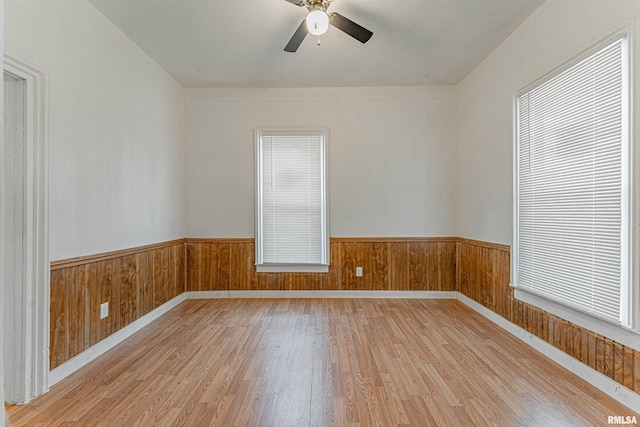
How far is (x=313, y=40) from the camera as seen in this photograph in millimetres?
3498

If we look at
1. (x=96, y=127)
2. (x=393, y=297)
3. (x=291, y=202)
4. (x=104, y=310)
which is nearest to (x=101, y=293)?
(x=104, y=310)

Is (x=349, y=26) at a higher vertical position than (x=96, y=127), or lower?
higher

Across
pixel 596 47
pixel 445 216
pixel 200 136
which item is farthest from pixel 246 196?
pixel 596 47

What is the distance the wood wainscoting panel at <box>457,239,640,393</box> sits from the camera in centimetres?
220

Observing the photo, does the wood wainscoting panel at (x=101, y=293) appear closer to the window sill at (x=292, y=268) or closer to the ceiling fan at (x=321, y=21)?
the window sill at (x=292, y=268)

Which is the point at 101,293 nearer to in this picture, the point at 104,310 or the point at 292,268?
the point at 104,310

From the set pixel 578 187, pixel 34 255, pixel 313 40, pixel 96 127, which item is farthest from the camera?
pixel 313 40

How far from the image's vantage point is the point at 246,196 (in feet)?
15.9

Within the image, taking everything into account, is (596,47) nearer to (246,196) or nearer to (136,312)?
(246,196)

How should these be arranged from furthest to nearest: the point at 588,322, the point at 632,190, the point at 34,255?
1. the point at 588,322
2. the point at 34,255
3. the point at 632,190

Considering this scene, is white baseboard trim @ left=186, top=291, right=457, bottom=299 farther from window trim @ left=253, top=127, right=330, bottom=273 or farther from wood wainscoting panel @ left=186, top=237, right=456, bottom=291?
window trim @ left=253, top=127, right=330, bottom=273

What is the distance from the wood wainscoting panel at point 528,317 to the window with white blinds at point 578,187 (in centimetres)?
18

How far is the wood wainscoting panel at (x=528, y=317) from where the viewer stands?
2.20 m

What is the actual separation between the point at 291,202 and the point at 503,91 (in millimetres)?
2690
